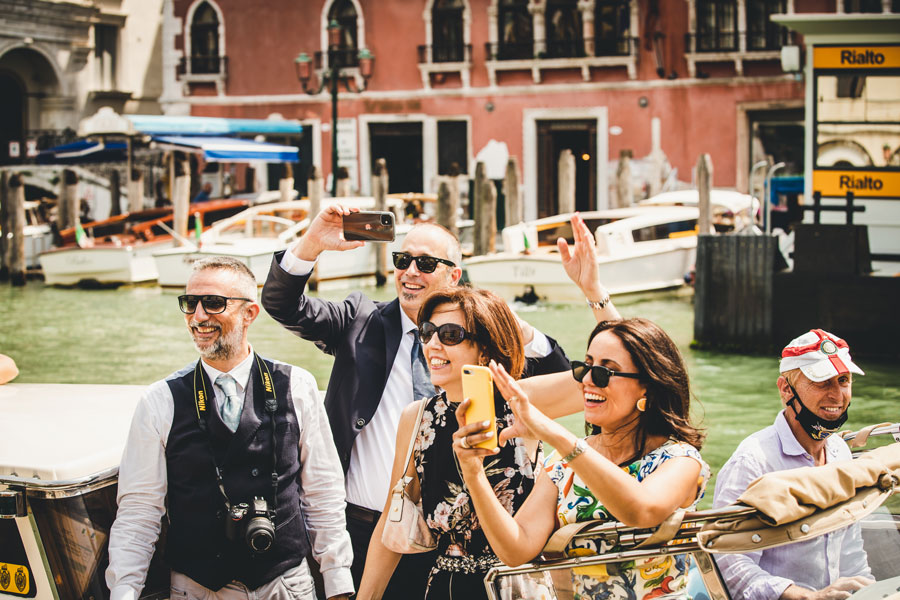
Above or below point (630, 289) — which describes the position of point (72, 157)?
above

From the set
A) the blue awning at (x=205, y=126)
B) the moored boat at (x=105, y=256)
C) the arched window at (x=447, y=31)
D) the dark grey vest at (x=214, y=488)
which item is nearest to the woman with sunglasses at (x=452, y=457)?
the dark grey vest at (x=214, y=488)

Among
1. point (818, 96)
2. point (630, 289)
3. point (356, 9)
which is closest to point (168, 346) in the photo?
point (630, 289)

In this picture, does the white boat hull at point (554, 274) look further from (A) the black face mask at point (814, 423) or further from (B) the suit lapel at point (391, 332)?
(A) the black face mask at point (814, 423)

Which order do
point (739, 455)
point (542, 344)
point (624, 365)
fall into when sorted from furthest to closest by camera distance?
1. point (542, 344)
2. point (739, 455)
3. point (624, 365)

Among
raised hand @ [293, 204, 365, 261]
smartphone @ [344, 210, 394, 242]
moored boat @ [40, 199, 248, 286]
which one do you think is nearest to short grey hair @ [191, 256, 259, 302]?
raised hand @ [293, 204, 365, 261]

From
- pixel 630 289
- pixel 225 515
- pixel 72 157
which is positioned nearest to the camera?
pixel 225 515

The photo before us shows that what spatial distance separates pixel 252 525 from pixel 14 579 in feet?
2.29

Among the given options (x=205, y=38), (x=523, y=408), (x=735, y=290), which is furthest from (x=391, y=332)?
(x=205, y=38)

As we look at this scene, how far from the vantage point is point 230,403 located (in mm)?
2670

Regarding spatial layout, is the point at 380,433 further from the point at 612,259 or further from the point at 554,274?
the point at 612,259

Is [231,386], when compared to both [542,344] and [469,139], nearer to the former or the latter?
[542,344]

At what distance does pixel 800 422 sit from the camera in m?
2.97

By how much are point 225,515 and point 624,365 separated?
3.25 ft

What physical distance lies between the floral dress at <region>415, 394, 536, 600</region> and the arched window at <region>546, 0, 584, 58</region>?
2064cm
